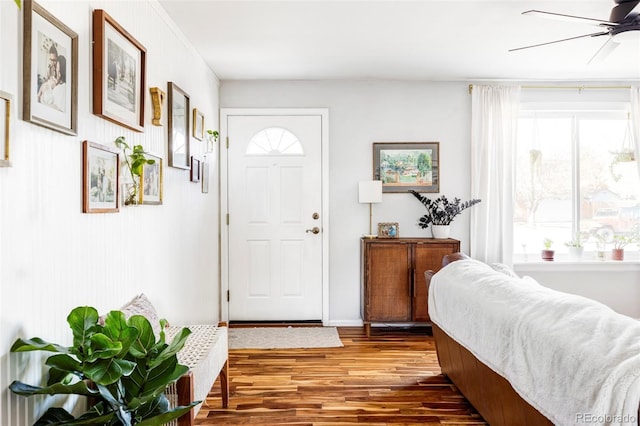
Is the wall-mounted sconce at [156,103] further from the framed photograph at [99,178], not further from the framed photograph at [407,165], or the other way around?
→ the framed photograph at [407,165]

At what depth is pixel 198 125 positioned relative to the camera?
3.65m

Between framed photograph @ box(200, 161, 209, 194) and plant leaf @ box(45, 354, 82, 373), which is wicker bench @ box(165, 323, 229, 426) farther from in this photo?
framed photograph @ box(200, 161, 209, 194)

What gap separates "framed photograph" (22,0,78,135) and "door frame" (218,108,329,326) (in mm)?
2753

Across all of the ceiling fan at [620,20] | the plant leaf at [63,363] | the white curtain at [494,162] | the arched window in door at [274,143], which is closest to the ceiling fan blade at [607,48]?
the ceiling fan at [620,20]

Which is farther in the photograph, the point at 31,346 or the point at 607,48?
the point at 607,48

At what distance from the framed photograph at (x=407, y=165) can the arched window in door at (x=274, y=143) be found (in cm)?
79

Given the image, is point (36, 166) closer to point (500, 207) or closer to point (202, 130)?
point (202, 130)

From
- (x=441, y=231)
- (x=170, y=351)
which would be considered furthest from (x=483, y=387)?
(x=441, y=231)

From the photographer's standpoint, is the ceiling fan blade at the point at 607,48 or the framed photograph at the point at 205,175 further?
the framed photograph at the point at 205,175

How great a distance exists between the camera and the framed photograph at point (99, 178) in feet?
6.13

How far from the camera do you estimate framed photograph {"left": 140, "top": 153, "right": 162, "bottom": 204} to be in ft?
8.15

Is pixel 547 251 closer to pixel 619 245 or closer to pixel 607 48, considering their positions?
pixel 619 245

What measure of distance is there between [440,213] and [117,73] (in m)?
3.10

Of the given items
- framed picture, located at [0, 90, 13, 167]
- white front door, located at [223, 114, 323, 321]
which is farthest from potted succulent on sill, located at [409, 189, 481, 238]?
framed picture, located at [0, 90, 13, 167]
